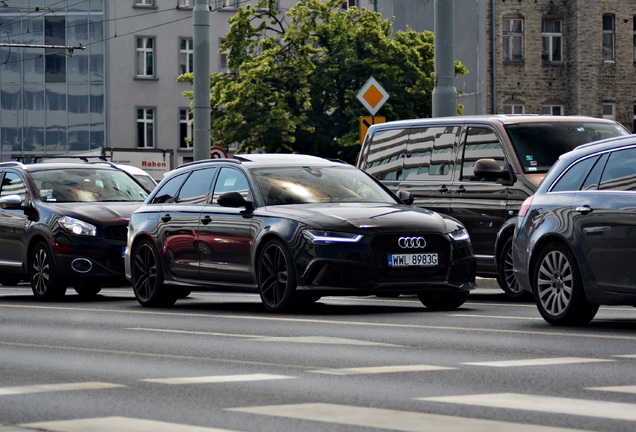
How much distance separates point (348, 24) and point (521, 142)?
45.9 meters

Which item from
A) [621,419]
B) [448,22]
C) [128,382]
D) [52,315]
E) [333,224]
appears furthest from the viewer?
[448,22]

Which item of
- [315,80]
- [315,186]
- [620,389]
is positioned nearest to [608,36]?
[315,80]

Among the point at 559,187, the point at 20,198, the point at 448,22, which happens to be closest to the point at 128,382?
the point at 559,187

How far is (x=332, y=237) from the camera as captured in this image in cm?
1512

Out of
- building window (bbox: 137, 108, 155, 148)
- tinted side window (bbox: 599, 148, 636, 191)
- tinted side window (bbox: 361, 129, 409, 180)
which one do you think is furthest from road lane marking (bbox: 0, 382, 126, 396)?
building window (bbox: 137, 108, 155, 148)

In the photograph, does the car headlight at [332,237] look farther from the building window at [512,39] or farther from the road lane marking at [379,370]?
the building window at [512,39]

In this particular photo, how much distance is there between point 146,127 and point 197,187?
63650mm

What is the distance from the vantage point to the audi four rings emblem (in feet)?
49.9

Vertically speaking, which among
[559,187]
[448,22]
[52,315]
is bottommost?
[52,315]

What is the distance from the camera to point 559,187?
46.1 ft

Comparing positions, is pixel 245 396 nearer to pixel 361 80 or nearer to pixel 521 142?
pixel 521 142

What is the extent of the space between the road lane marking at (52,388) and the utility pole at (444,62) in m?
16.1

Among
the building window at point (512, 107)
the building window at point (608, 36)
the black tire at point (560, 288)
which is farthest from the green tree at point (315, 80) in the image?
the black tire at point (560, 288)

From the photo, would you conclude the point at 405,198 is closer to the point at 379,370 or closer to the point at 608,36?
the point at 379,370
